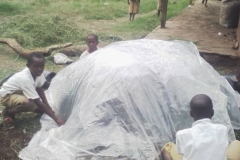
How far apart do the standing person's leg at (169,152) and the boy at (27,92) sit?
121 centimetres

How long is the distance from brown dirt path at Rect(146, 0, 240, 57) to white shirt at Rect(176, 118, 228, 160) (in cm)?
426

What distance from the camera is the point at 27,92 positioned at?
4.20 metres

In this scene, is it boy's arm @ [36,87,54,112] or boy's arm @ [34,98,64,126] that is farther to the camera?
boy's arm @ [36,87,54,112]

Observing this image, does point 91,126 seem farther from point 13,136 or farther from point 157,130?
point 13,136

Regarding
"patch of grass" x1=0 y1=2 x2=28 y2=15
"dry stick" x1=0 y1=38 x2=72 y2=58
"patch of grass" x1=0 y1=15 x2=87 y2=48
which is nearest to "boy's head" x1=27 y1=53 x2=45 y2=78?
"dry stick" x1=0 y1=38 x2=72 y2=58

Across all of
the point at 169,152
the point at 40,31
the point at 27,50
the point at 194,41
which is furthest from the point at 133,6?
the point at 169,152

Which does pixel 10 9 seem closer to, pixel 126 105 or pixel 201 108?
pixel 126 105

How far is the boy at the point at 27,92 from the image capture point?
4160 mm

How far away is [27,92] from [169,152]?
161cm

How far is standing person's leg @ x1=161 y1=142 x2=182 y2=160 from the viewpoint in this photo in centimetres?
332

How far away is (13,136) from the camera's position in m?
4.30

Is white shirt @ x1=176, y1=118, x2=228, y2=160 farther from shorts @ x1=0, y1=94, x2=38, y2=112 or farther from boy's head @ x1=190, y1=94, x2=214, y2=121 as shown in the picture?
shorts @ x1=0, y1=94, x2=38, y2=112

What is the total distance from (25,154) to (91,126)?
2.09ft

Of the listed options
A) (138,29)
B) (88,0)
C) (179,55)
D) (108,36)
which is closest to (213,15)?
(138,29)
